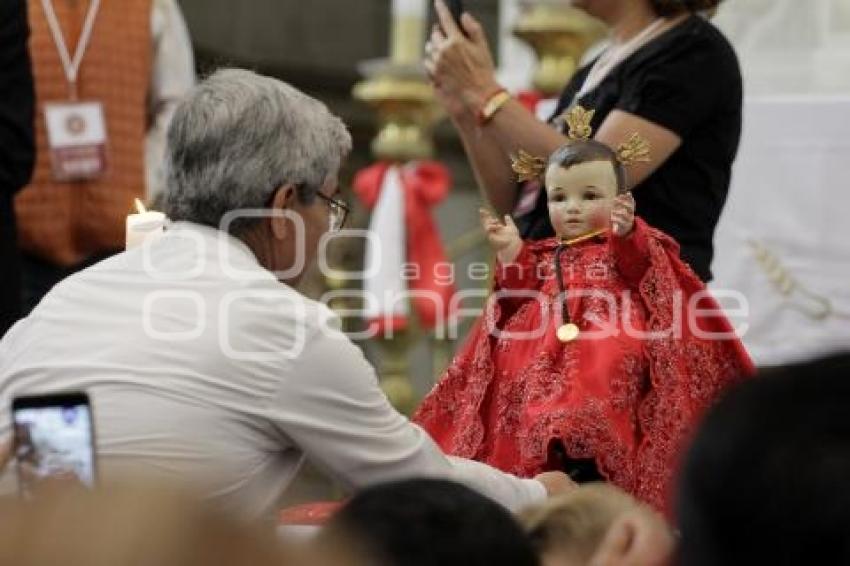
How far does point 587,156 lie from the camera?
2.83 metres

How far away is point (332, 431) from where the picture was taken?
8.04ft

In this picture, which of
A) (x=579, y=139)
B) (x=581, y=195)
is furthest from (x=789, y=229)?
(x=581, y=195)

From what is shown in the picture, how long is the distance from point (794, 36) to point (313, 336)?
2768mm

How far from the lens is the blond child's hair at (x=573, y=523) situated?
1916mm

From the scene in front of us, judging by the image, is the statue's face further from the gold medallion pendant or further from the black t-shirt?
the black t-shirt

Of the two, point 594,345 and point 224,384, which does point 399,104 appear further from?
point 224,384

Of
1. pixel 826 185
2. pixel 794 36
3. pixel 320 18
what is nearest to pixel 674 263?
pixel 826 185

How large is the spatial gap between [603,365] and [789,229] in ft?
5.53

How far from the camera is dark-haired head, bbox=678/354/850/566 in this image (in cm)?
120

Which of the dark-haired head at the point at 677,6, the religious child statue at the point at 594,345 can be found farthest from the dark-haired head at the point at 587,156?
the dark-haired head at the point at 677,6

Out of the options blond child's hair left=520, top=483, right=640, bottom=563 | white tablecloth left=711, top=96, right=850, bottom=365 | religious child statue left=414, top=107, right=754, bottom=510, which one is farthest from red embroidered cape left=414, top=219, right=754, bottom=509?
white tablecloth left=711, top=96, right=850, bottom=365

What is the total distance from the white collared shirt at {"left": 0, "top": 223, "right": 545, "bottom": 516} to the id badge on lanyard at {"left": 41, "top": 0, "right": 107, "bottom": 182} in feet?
5.90

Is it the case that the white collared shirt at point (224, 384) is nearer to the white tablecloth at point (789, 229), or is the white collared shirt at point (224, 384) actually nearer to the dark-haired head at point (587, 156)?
the dark-haired head at point (587, 156)

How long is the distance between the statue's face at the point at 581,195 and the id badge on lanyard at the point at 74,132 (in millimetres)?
1660
